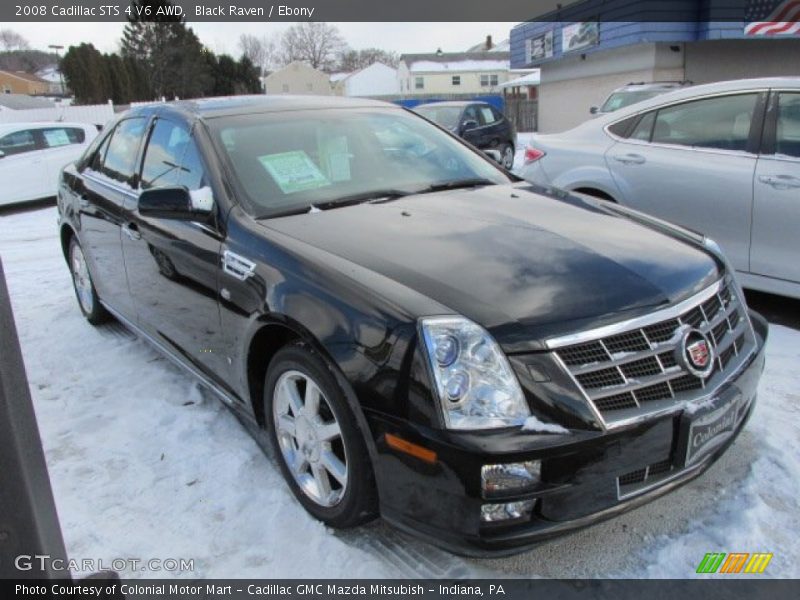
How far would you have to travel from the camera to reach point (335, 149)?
3.30 m

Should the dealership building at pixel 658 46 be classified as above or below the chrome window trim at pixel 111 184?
above

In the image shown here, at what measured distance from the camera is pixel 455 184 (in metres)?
3.37

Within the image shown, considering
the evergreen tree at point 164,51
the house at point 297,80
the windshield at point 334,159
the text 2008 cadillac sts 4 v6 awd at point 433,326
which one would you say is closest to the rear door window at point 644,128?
the windshield at point 334,159

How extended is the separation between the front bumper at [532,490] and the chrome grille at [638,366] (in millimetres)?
62

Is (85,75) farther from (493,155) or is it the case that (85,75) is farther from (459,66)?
(493,155)

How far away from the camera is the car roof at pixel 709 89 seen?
13.9 ft

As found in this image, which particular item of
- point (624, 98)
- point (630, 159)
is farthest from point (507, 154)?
point (630, 159)

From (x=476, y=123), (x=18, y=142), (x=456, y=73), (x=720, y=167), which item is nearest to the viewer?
(x=720, y=167)

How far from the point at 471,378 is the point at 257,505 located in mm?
1244

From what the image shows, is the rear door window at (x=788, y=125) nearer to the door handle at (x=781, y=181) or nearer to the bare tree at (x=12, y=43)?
the door handle at (x=781, y=181)

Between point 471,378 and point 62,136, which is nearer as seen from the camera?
point 471,378

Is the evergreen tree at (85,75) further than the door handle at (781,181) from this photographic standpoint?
Yes

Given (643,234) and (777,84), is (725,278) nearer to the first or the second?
(643,234)

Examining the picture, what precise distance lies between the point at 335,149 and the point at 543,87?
26.4 metres
